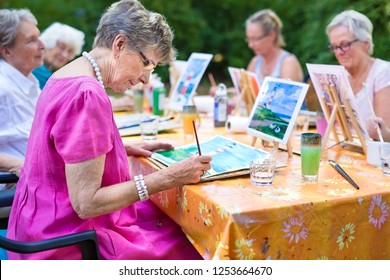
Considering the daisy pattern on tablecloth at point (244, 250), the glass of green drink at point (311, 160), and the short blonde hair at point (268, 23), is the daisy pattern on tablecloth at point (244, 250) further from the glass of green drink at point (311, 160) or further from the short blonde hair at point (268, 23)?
the short blonde hair at point (268, 23)

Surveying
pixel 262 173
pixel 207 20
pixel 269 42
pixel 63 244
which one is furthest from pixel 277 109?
pixel 207 20

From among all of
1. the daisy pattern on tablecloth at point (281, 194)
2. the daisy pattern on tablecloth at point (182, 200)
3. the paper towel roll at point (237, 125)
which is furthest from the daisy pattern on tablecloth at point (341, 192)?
the paper towel roll at point (237, 125)

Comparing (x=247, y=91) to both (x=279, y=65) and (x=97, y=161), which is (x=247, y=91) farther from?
(x=97, y=161)

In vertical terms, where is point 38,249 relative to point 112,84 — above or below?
below

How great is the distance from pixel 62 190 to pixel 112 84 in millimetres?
420

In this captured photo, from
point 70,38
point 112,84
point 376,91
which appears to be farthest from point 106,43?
point 70,38

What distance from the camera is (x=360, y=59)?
2.83 m

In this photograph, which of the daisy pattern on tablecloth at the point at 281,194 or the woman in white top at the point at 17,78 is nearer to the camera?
the daisy pattern on tablecloth at the point at 281,194

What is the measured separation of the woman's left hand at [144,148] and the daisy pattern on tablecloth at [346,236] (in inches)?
36.5

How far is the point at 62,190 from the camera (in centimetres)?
170

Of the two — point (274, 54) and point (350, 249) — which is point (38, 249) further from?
point (274, 54)

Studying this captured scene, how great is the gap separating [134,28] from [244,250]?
2.71ft

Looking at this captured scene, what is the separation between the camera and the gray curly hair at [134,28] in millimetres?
1758

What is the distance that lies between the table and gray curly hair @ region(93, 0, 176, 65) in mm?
523
